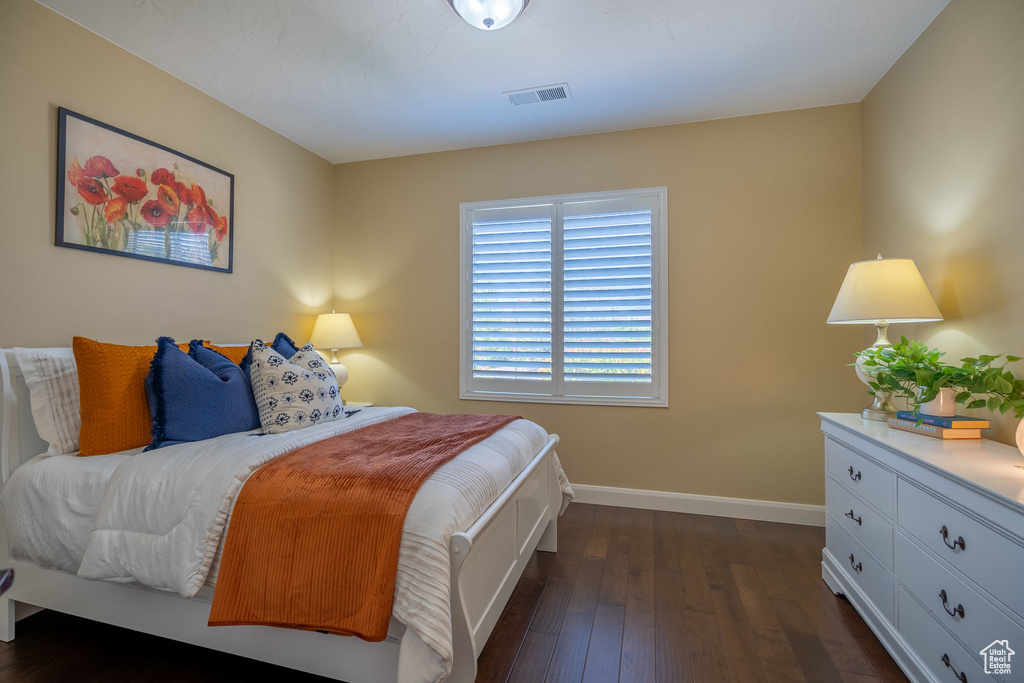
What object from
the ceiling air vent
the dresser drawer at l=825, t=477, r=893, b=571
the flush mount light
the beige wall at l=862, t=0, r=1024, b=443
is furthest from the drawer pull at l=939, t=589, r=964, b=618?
the ceiling air vent

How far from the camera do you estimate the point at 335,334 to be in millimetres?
3754

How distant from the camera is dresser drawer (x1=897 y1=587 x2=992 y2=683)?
4.41ft

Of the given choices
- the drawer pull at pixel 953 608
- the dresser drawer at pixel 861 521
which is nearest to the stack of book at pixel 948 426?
the dresser drawer at pixel 861 521

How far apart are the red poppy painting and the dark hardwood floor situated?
176 cm

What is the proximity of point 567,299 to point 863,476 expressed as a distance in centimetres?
206

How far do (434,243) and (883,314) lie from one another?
2.95 m

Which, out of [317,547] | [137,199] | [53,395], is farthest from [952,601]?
[137,199]

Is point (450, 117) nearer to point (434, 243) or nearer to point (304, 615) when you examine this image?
point (434, 243)

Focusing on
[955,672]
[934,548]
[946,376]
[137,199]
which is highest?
[137,199]

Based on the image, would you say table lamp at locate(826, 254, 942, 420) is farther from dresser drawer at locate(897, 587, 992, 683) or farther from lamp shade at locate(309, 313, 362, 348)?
lamp shade at locate(309, 313, 362, 348)

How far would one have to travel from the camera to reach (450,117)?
3.30 metres

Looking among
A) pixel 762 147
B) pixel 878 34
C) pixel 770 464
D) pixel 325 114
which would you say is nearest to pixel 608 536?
pixel 770 464

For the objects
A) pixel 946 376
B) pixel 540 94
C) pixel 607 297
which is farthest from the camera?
pixel 607 297

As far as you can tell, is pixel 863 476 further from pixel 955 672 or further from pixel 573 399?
pixel 573 399
